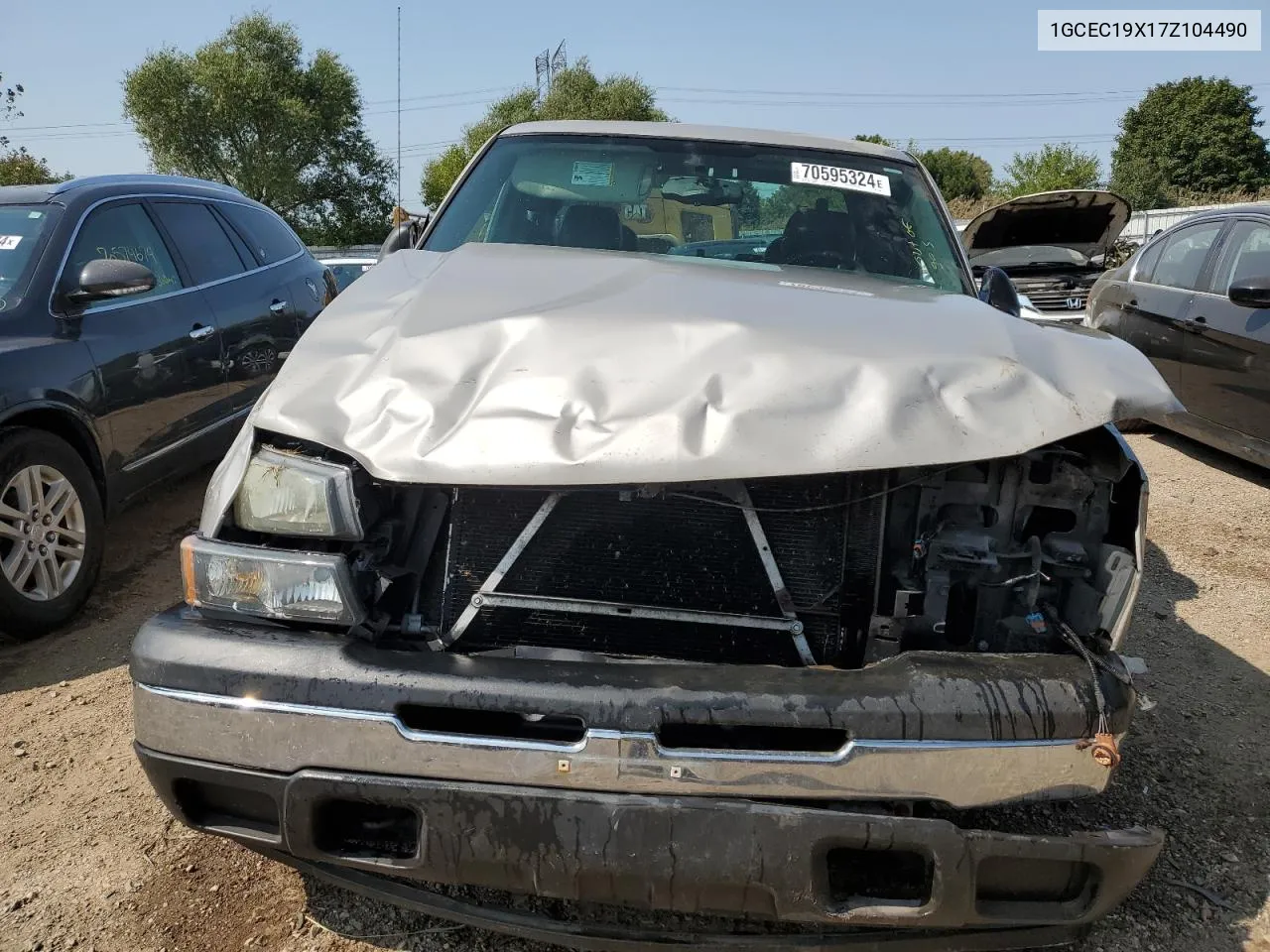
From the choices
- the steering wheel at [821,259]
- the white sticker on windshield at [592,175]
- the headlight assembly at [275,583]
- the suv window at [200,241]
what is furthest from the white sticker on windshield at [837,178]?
the suv window at [200,241]

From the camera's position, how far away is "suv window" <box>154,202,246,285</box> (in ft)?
16.2

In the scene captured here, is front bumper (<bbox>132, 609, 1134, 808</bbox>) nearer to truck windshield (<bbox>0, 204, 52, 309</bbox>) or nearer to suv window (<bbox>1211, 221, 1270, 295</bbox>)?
truck windshield (<bbox>0, 204, 52, 309</bbox>)

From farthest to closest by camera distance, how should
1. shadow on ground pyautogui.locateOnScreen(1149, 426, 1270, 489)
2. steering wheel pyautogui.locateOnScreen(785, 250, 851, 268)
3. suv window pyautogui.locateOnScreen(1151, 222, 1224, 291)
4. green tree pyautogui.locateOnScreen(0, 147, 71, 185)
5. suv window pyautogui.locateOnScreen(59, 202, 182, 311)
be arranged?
green tree pyautogui.locateOnScreen(0, 147, 71, 185) → suv window pyautogui.locateOnScreen(1151, 222, 1224, 291) → shadow on ground pyautogui.locateOnScreen(1149, 426, 1270, 489) → suv window pyautogui.locateOnScreen(59, 202, 182, 311) → steering wheel pyautogui.locateOnScreen(785, 250, 851, 268)

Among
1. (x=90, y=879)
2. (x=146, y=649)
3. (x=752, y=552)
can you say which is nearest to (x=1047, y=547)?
(x=752, y=552)

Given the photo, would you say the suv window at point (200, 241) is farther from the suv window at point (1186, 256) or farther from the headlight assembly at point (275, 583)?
the suv window at point (1186, 256)

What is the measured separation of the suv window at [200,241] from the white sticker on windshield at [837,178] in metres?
3.19

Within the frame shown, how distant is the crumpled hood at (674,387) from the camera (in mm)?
1848

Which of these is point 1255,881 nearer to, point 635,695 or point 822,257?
point 635,695

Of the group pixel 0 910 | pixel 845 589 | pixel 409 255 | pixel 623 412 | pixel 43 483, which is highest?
pixel 409 255

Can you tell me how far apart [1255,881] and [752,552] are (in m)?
1.62

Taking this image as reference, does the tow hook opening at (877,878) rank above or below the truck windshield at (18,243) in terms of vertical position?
below

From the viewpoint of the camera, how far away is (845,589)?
210 centimetres

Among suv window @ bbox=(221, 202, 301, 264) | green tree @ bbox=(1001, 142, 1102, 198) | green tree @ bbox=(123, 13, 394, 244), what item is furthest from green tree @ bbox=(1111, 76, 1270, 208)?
suv window @ bbox=(221, 202, 301, 264)

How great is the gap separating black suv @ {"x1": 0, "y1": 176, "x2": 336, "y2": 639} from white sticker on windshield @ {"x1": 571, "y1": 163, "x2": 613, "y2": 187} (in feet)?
6.46
